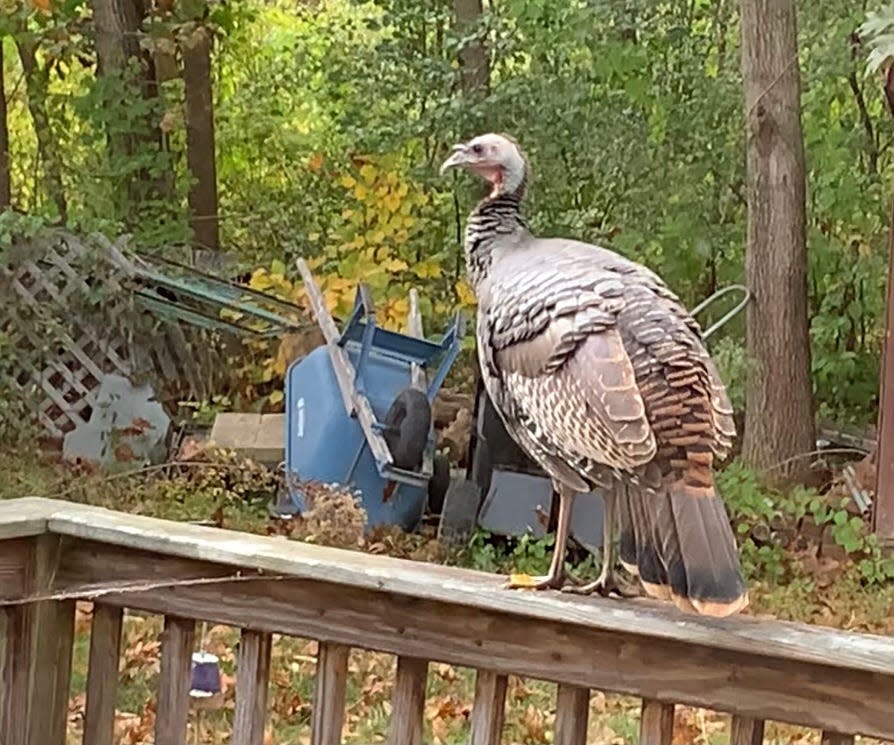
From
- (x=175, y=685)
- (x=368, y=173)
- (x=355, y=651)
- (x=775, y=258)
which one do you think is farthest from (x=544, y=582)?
(x=368, y=173)

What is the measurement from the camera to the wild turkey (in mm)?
1424

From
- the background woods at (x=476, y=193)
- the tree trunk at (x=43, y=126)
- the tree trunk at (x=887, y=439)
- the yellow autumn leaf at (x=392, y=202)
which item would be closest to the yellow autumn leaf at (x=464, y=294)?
the background woods at (x=476, y=193)

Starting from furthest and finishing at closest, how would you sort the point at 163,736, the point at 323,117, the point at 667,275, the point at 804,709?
the point at 323,117, the point at 667,275, the point at 163,736, the point at 804,709

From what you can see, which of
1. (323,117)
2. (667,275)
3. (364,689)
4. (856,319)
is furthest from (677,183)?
A: (364,689)

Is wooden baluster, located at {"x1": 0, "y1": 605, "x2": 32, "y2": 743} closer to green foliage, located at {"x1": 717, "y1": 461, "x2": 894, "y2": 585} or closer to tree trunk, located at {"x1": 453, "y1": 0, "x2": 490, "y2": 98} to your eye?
green foliage, located at {"x1": 717, "y1": 461, "x2": 894, "y2": 585}

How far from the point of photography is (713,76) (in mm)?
6449

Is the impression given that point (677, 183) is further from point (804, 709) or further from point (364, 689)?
point (804, 709)

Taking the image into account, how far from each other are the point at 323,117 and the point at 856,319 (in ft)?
10.3

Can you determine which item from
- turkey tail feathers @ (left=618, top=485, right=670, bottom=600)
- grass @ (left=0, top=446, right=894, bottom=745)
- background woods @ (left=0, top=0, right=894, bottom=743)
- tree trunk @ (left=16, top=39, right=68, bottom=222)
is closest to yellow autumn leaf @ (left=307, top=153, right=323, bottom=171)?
background woods @ (left=0, top=0, right=894, bottom=743)

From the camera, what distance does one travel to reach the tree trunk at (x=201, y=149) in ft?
25.8

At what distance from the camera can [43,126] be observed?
25.9 ft

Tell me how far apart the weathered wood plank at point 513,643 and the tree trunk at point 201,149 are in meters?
6.33

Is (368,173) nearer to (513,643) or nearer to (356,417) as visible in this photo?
(356,417)

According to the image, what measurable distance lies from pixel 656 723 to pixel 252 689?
44cm
